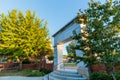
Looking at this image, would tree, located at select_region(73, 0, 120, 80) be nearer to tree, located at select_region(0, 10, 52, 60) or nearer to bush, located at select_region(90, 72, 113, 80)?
bush, located at select_region(90, 72, 113, 80)

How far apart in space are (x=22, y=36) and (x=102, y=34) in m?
19.7

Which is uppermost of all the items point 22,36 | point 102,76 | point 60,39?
point 22,36

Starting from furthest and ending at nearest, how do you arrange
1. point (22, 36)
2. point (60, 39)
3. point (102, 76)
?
point (22, 36) < point (60, 39) < point (102, 76)

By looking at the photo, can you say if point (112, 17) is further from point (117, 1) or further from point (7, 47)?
point (7, 47)

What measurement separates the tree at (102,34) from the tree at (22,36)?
18.5 m

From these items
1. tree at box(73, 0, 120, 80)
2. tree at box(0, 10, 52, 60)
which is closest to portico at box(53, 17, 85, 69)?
tree at box(0, 10, 52, 60)

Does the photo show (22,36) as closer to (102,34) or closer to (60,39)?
(60,39)

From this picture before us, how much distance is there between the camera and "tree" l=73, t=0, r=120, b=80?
7664 mm

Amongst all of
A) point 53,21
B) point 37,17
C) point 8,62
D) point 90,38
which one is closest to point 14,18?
point 37,17

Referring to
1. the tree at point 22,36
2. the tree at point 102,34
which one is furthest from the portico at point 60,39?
the tree at point 102,34

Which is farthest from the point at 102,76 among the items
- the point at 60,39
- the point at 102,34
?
the point at 60,39

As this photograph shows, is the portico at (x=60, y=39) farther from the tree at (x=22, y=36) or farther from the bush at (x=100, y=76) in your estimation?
the bush at (x=100, y=76)

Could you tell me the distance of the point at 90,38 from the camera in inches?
314

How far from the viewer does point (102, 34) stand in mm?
7805
